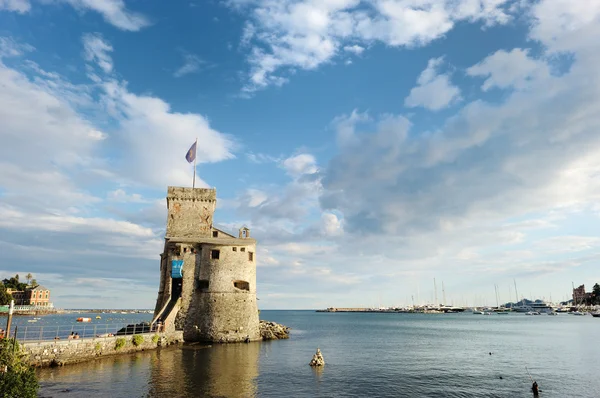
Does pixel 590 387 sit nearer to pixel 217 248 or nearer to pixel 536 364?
pixel 536 364

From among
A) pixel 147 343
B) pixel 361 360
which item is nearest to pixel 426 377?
pixel 361 360

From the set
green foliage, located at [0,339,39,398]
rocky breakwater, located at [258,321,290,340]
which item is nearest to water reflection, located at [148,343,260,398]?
green foliage, located at [0,339,39,398]

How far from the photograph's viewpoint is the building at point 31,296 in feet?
492

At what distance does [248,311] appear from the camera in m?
50.4

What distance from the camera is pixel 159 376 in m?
29.4

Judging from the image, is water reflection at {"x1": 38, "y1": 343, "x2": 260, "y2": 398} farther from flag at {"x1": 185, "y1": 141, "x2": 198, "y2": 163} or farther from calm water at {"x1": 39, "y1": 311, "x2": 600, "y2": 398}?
flag at {"x1": 185, "y1": 141, "x2": 198, "y2": 163}

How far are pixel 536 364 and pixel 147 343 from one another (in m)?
42.4

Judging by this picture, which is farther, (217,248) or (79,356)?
(217,248)

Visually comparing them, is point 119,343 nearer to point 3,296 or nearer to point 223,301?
point 223,301

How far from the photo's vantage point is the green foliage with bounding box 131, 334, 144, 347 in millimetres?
39375

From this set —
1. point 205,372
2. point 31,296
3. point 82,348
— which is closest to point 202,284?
point 82,348

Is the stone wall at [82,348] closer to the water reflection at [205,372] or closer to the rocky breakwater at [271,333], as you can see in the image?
the water reflection at [205,372]

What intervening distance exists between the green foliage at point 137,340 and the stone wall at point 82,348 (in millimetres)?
146

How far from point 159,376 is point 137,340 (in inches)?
471
